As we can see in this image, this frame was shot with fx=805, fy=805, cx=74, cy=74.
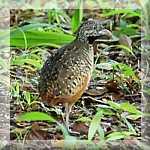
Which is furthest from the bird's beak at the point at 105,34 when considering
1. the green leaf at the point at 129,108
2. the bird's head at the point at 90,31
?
the green leaf at the point at 129,108

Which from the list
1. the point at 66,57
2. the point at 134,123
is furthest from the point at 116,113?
the point at 66,57

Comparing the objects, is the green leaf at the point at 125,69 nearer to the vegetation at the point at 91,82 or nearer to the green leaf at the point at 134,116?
the vegetation at the point at 91,82

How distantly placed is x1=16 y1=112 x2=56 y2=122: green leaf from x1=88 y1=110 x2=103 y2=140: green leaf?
101 mm

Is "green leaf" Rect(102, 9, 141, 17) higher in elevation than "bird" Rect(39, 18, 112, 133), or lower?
higher

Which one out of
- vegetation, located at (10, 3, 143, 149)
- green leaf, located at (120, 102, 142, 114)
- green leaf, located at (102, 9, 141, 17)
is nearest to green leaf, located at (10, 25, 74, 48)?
vegetation, located at (10, 3, 143, 149)

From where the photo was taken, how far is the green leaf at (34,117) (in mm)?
2072

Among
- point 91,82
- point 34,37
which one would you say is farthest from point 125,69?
point 34,37

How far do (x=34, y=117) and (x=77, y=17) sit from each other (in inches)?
11.0

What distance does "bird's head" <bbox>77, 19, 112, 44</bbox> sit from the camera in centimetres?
207

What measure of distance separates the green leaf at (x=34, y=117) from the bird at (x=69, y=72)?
0.03m

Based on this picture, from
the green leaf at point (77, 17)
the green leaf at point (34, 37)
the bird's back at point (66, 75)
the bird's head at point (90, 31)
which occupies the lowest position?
the bird's back at point (66, 75)

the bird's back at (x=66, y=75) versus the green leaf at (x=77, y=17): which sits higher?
the green leaf at (x=77, y=17)

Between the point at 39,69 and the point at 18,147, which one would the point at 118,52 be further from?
the point at 18,147

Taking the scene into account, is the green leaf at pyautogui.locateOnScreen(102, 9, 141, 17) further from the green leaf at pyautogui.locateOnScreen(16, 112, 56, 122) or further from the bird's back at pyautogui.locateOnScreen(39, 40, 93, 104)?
the green leaf at pyautogui.locateOnScreen(16, 112, 56, 122)
